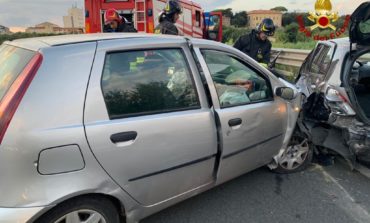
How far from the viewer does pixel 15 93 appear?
6.82 ft

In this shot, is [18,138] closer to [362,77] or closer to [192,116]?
[192,116]

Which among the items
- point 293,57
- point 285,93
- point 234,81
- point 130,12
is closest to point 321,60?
point 285,93

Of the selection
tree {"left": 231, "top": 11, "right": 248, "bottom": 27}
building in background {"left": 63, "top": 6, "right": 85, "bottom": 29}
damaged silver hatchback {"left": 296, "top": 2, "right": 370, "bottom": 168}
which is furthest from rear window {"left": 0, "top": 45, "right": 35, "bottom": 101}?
tree {"left": 231, "top": 11, "right": 248, "bottom": 27}

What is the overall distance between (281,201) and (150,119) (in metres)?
1.70

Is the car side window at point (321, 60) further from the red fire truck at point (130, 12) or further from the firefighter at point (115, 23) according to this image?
the red fire truck at point (130, 12)

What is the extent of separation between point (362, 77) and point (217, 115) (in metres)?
3.71

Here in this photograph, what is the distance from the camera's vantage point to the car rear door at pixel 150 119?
2332 mm

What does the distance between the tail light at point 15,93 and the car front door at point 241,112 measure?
130 cm

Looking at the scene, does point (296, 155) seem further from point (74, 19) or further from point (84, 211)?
point (74, 19)

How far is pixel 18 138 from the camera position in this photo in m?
2.02

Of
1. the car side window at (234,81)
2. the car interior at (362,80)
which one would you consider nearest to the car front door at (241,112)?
the car side window at (234,81)

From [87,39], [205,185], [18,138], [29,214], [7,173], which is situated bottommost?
[205,185]

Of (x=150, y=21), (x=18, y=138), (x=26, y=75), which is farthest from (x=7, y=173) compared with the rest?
(x=150, y=21)

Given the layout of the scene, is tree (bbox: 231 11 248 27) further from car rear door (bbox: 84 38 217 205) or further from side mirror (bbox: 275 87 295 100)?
car rear door (bbox: 84 38 217 205)
